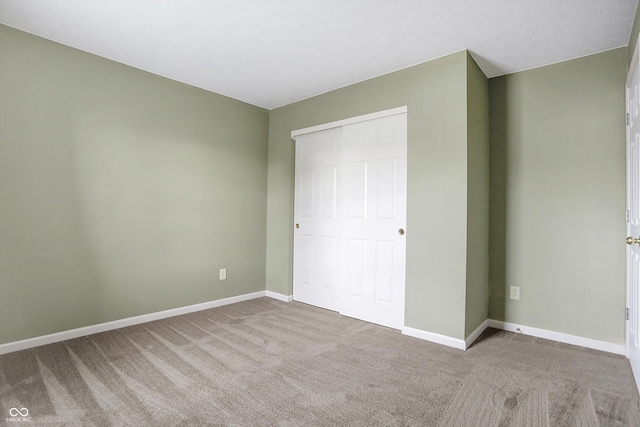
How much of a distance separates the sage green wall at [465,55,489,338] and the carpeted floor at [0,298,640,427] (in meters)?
0.33

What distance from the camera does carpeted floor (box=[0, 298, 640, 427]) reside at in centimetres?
172

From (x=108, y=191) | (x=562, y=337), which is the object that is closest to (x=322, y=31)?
(x=108, y=191)

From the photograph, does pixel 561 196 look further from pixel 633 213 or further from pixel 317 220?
pixel 317 220

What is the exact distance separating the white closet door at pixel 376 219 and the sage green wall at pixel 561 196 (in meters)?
0.92

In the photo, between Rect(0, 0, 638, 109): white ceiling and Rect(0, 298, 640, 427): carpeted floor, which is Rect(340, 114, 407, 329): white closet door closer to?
Rect(0, 298, 640, 427): carpeted floor

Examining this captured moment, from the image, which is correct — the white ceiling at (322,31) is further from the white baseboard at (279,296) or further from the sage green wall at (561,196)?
the white baseboard at (279,296)

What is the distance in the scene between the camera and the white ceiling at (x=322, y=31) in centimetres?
210

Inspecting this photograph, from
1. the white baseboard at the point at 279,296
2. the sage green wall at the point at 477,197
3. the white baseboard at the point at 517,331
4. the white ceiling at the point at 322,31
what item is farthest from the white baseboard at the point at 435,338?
the white ceiling at the point at 322,31

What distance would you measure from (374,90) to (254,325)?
256 centimetres

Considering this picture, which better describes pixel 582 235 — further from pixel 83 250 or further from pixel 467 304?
pixel 83 250

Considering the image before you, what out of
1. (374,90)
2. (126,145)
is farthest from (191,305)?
(374,90)

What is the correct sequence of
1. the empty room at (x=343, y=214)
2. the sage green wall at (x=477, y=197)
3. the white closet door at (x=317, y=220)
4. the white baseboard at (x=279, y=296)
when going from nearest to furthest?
1. the empty room at (x=343, y=214)
2. the sage green wall at (x=477, y=197)
3. the white closet door at (x=317, y=220)
4. the white baseboard at (x=279, y=296)

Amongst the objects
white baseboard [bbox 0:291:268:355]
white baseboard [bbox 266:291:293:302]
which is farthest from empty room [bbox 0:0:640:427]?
white baseboard [bbox 266:291:293:302]

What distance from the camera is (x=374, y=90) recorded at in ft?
10.5
